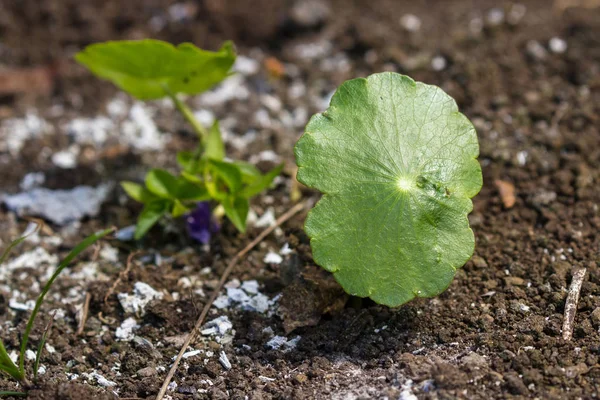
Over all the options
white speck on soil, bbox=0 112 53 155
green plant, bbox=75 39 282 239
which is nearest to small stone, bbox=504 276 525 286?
green plant, bbox=75 39 282 239

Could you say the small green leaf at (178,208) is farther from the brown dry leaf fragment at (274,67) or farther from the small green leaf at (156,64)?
the brown dry leaf fragment at (274,67)

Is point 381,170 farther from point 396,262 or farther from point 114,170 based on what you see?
point 114,170

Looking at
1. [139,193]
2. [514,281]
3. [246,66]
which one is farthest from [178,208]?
[246,66]

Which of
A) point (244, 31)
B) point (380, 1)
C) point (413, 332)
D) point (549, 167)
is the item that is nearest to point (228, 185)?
point (413, 332)

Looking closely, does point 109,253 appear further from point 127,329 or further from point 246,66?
point 246,66

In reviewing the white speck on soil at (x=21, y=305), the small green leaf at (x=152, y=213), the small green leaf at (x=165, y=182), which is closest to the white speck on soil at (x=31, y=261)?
the white speck on soil at (x=21, y=305)

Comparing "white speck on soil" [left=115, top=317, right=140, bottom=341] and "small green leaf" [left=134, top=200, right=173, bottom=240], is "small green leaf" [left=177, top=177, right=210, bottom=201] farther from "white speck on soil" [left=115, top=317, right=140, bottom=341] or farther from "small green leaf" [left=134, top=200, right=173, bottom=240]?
"white speck on soil" [left=115, top=317, right=140, bottom=341]
